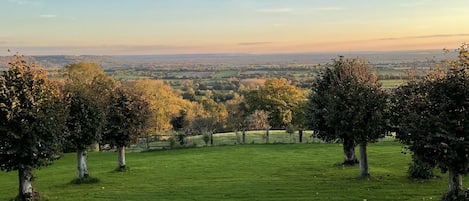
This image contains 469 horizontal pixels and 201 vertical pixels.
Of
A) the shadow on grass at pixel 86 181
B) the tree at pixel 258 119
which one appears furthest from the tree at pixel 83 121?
the tree at pixel 258 119

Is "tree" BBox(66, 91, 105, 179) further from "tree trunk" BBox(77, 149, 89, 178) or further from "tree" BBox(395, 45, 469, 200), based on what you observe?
"tree" BBox(395, 45, 469, 200)

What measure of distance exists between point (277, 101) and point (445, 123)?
2140 inches

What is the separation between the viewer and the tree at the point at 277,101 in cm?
6912

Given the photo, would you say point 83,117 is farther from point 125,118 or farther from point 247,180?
point 247,180

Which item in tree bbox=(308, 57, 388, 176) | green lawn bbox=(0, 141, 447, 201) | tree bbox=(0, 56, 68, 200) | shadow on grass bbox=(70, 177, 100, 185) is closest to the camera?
tree bbox=(0, 56, 68, 200)

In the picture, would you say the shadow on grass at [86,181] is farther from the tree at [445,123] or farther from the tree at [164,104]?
the tree at [164,104]

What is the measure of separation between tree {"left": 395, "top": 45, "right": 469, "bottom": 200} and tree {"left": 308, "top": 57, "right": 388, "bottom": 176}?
4766 mm

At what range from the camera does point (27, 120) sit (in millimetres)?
19281

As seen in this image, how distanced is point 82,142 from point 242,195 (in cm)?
988

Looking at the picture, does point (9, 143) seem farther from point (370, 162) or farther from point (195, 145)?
point (195, 145)

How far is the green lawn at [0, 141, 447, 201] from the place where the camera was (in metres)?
19.6

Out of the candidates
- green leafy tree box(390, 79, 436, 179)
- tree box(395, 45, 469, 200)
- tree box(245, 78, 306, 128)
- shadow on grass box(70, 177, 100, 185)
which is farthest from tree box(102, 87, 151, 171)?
tree box(245, 78, 306, 128)

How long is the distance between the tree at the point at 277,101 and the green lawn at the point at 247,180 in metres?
31.1

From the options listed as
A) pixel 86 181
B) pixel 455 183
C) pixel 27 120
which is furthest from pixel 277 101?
pixel 455 183
